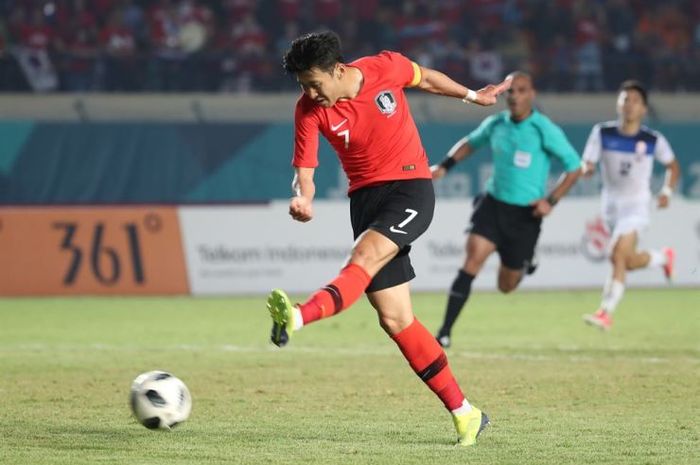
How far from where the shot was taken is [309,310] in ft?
21.0

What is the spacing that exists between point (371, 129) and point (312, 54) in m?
0.67

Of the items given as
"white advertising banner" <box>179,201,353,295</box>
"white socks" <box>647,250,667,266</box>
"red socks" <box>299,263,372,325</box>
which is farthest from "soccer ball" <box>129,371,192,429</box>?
"white advertising banner" <box>179,201,353,295</box>

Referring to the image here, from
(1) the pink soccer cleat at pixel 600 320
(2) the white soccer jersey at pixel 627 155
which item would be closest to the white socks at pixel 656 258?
(2) the white soccer jersey at pixel 627 155

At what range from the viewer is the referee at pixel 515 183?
40.1ft

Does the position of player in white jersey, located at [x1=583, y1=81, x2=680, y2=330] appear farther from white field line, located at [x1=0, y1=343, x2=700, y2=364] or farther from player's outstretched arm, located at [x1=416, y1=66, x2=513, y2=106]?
player's outstretched arm, located at [x1=416, y1=66, x2=513, y2=106]

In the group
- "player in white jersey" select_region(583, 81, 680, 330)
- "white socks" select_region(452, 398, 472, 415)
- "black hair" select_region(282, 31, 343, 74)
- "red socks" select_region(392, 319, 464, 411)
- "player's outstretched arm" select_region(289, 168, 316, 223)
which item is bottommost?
"player in white jersey" select_region(583, 81, 680, 330)

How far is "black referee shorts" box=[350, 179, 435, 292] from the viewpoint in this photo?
708 centimetres

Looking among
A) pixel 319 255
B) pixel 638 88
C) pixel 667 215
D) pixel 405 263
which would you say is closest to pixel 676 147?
pixel 667 215

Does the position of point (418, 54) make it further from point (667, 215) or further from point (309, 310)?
point (309, 310)

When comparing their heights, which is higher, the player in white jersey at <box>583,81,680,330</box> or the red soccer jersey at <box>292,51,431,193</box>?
the red soccer jersey at <box>292,51,431,193</box>

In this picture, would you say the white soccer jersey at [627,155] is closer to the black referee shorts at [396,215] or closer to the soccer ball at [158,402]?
the black referee shorts at [396,215]

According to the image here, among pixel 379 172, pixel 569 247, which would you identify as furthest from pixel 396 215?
pixel 569 247

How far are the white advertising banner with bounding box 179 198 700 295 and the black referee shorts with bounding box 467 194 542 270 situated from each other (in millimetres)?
6048

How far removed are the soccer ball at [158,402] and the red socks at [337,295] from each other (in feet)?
3.52
